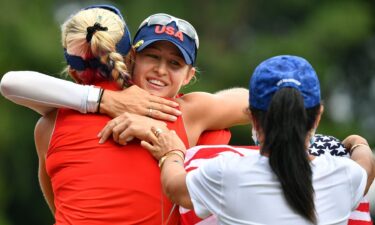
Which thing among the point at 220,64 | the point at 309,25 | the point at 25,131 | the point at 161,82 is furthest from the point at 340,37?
the point at 161,82

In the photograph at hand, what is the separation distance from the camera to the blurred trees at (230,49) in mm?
16266

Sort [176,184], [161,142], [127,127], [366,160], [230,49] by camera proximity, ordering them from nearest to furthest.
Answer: [176,184], [366,160], [161,142], [127,127], [230,49]

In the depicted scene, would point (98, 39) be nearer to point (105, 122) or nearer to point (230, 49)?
point (105, 122)

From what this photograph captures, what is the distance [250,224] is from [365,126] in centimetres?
1346

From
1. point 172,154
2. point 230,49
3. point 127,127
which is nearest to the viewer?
point 172,154

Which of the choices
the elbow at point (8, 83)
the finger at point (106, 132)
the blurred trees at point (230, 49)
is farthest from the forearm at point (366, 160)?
the blurred trees at point (230, 49)

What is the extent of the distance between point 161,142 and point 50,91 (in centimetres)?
52

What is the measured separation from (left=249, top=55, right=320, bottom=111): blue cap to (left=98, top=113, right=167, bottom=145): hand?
2.27 ft

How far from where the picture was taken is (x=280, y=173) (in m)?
4.12

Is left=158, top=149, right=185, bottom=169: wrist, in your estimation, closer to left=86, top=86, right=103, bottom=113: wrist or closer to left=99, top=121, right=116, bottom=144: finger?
left=99, top=121, right=116, bottom=144: finger

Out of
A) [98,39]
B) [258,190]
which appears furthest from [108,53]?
[258,190]

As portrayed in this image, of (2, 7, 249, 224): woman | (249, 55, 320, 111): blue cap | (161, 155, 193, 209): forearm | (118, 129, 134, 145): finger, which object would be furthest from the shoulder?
(249, 55, 320, 111): blue cap

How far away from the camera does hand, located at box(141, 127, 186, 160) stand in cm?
466

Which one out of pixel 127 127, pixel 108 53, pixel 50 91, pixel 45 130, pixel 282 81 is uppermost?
pixel 282 81
